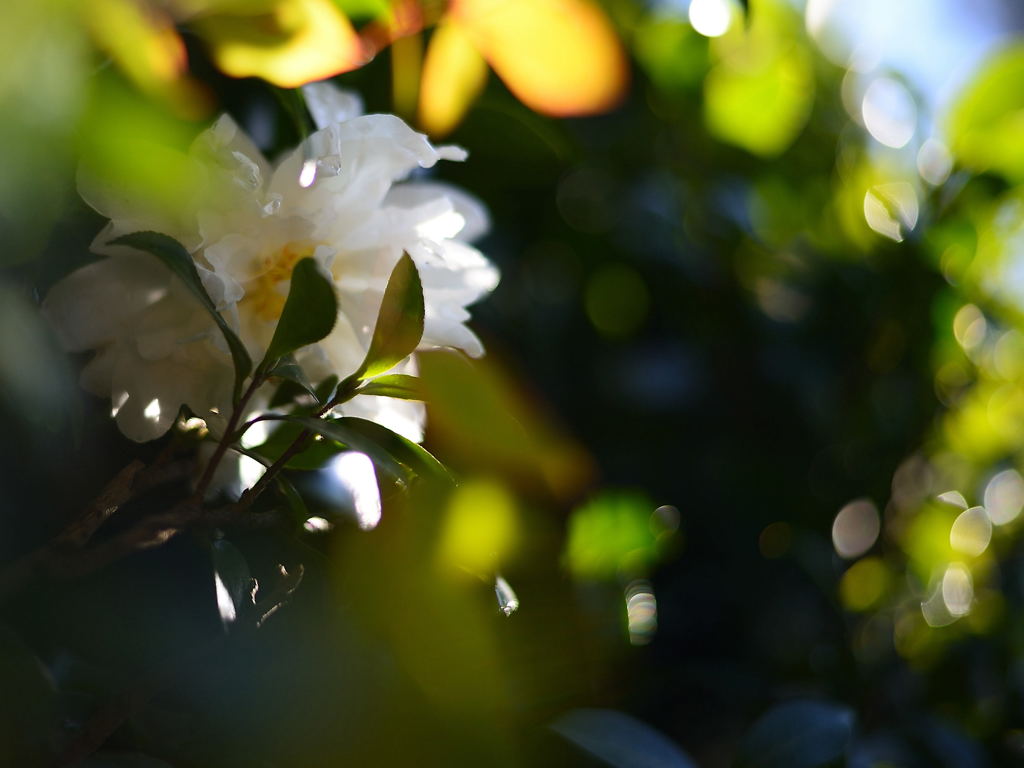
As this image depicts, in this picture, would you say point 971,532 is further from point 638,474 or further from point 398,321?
point 398,321

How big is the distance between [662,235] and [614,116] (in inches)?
5.0

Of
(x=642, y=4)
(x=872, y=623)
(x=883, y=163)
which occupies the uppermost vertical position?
(x=642, y=4)

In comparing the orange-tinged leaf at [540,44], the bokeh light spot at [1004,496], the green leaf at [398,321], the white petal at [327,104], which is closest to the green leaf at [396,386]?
the green leaf at [398,321]

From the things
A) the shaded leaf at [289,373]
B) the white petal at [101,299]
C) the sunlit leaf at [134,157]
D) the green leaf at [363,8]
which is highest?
the green leaf at [363,8]

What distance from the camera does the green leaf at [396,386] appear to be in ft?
1.26

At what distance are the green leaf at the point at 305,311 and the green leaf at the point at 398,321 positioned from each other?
28 millimetres

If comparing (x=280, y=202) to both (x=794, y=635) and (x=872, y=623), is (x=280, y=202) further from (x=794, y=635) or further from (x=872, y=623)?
(x=872, y=623)

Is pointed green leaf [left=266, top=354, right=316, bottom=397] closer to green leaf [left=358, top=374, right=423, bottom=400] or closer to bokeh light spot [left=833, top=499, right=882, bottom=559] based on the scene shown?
green leaf [left=358, top=374, right=423, bottom=400]

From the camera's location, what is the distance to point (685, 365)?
0.90 metres

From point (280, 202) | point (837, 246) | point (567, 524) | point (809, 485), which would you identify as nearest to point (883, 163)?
point (837, 246)

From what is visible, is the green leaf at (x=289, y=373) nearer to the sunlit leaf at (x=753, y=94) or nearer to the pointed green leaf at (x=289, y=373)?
the pointed green leaf at (x=289, y=373)

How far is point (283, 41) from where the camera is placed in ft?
1.32

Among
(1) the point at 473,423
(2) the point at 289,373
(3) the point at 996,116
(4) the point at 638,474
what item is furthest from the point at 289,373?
(3) the point at 996,116

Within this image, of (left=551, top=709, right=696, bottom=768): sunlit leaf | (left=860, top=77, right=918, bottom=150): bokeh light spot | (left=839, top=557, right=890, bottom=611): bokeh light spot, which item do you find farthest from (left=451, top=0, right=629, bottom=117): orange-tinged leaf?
(left=839, top=557, right=890, bottom=611): bokeh light spot
